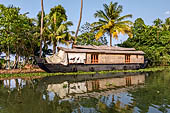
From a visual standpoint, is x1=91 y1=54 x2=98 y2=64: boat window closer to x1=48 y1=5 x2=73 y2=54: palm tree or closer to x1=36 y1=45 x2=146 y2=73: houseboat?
x1=36 y1=45 x2=146 y2=73: houseboat

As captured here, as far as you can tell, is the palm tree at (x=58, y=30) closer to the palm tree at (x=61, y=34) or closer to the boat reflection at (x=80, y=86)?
the palm tree at (x=61, y=34)

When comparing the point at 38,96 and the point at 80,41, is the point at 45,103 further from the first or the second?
the point at 80,41

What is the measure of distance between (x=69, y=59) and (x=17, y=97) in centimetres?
970

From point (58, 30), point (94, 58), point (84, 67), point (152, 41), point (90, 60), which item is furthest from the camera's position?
point (152, 41)

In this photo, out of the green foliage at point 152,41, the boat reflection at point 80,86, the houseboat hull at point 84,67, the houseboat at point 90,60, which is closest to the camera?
the boat reflection at point 80,86

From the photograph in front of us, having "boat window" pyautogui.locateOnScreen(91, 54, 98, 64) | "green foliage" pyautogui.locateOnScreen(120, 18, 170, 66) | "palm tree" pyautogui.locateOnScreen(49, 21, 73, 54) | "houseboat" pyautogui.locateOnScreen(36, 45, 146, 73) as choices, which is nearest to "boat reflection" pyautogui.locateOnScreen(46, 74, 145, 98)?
"houseboat" pyautogui.locateOnScreen(36, 45, 146, 73)

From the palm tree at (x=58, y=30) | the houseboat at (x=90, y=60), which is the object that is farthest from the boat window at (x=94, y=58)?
the palm tree at (x=58, y=30)

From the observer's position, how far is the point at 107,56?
18.7m

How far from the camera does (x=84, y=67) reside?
56.6ft

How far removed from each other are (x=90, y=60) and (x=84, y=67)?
1.19m

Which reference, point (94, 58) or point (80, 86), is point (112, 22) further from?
point (80, 86)

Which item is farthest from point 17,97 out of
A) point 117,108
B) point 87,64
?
point 87,64

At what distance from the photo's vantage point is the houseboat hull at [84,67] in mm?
15566

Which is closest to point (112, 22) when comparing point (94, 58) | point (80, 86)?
point (94, 58)
